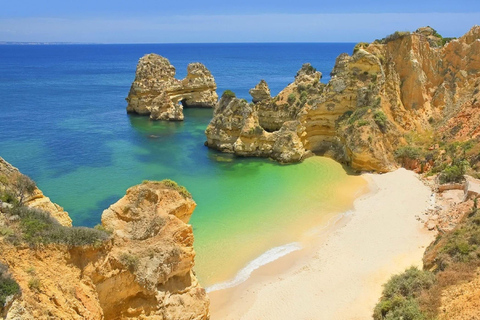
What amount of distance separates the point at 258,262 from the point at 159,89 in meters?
42.9

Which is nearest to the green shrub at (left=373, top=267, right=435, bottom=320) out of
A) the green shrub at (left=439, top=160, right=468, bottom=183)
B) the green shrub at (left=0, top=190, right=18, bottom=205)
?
the green shrub at (left=439, top=160, right=468, bottom=183)

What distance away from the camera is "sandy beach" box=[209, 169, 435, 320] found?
56.1ft

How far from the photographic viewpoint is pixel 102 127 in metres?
51.0

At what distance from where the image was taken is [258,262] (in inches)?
824

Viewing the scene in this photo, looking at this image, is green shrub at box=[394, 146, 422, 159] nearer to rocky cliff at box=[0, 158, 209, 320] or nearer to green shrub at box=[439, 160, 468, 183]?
green shrub at box=[439, 160, 468, 183]

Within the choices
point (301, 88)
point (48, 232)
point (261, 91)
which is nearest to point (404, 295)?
point (48, 232)

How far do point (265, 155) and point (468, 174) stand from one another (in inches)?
678

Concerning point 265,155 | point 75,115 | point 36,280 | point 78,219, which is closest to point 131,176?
point 78,219

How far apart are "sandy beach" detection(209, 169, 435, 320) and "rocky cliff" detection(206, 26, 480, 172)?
952cm

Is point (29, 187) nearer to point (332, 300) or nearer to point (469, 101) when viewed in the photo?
point (332, 300)

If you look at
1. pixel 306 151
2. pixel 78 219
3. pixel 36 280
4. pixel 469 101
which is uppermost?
pixel 469 101

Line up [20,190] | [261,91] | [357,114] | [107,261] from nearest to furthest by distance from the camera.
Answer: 1. [107,261]
2. [20,190]
3. [357,114]
4. [261,91]

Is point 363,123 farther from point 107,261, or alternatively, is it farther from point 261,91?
point 107,261

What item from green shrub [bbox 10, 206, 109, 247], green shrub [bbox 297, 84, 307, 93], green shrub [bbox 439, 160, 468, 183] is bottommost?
green shrub [bbox 439, 160, 468, 183]
